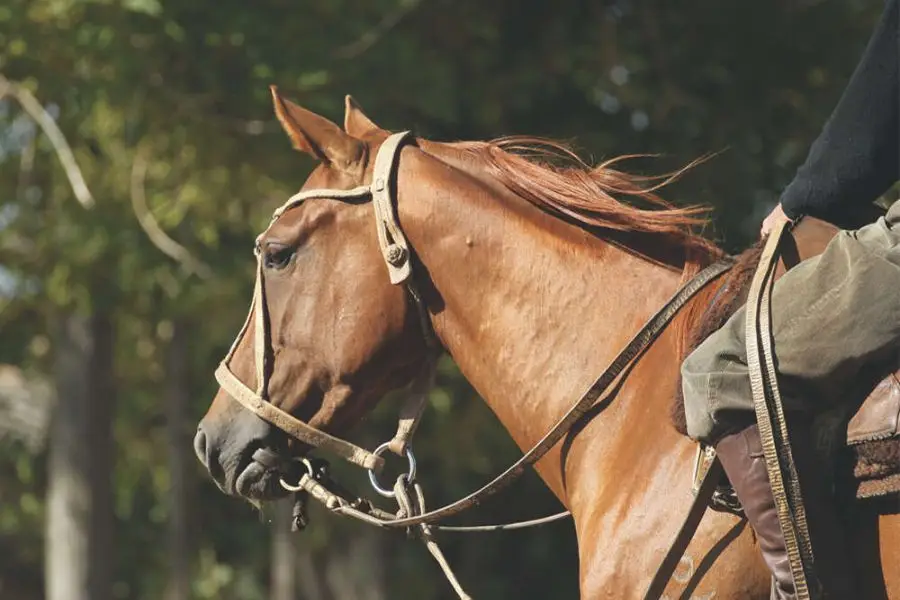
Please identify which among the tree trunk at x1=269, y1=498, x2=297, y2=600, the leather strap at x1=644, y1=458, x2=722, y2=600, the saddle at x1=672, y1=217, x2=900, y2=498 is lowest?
the tree trunk at x1=269, y1=498, x2=297, y2=600

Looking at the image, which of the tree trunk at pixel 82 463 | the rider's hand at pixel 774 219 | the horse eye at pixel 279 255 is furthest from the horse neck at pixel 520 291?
the tree trunk at pixel 82 463

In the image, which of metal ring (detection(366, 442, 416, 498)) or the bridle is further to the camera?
metal ring (detection(366, 442, 416, 498))

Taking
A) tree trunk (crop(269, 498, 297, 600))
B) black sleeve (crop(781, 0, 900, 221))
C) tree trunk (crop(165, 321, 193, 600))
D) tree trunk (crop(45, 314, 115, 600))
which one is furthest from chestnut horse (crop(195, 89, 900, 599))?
tree trunk (crop(269, 498, 297, 600))

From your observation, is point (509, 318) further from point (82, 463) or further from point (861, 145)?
point (82, 463)

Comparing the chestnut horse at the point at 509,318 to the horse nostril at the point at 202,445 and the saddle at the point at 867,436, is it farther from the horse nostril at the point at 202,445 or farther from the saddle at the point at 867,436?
the saddle at the point at 867,436

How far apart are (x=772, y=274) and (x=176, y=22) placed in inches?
225

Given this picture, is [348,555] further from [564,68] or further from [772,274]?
[772,274]

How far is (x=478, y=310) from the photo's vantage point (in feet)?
12.8

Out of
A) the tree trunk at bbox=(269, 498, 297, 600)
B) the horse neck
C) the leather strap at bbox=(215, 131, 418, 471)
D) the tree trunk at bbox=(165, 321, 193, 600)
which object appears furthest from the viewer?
the tree trunk at bbox=(269, 498, 297, 600)

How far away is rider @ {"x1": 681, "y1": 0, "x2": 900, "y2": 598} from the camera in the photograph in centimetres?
306

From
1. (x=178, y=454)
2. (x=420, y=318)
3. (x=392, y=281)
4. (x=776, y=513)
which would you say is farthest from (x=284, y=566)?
(x=776, y=513)

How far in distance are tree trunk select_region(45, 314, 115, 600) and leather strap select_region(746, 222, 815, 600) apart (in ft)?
27.7

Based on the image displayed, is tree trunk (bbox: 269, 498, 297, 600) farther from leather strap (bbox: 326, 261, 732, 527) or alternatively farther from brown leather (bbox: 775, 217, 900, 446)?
brown leather (bbox: 775, 217, 900, 446)

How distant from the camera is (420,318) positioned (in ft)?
13.2
